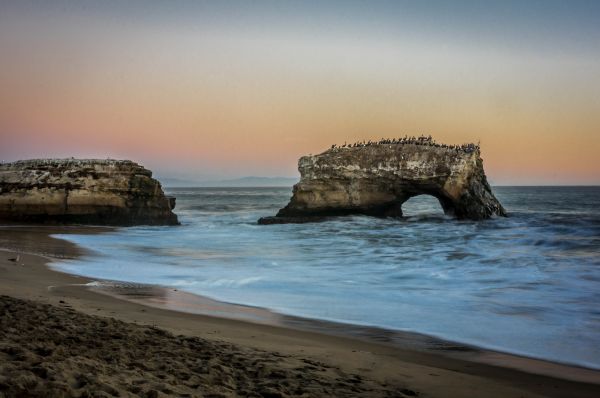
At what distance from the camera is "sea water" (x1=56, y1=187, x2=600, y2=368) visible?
7676 mm

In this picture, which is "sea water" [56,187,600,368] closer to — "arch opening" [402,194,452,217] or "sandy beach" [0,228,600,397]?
"sandy beach" [0,228,600,397]

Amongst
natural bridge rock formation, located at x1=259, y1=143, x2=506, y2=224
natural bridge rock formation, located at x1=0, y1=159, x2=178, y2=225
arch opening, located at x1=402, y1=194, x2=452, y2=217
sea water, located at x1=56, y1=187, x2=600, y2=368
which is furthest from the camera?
arch opening, located at x1=402, y1=194, x2=452, y2=217

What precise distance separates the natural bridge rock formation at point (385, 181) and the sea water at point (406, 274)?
2.98 metres

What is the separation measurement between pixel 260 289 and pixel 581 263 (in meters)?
9.08

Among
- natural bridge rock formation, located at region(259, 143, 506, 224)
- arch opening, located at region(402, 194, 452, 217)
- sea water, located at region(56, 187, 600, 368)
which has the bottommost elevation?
sea water, located at region(56, 187, 600, 368)

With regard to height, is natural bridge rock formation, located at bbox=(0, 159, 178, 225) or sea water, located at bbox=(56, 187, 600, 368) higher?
natural bridge rock formation, located at bbox=(0, 159, 178, 225)

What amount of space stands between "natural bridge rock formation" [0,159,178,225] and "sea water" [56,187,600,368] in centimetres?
239

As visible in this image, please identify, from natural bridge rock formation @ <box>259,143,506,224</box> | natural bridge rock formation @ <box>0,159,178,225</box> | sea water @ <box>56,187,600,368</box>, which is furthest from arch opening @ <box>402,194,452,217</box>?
natural bridge rock formation @ <box>0,159,178,225</box>

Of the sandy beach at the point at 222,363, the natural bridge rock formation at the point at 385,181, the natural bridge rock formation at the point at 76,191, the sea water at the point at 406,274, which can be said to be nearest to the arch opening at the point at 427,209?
the natural bridge rock formation at the point at 385,181

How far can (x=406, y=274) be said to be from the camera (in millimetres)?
12898

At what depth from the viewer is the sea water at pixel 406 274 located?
302 inches

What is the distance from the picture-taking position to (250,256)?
16.2 metres

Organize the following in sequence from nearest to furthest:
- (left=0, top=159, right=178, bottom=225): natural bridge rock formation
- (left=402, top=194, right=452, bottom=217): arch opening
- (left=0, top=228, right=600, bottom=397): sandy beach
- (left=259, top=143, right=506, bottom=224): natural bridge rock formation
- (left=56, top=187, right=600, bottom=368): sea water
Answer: (left=0, top=228, right=600, bottom=397): sandy beach < (left=56, top=187, right=600, bottom=368): sea water < (left=0, top=159, right=178, bottom=225): natural bridge rock formation < (left=259, top=143, right=506, bottom=224): natural bridge rock formation < (left=402, top=194, right=452, bottom=217): arch opening

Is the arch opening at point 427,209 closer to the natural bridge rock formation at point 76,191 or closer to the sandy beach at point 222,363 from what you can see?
the natural bridge rock formation at point 76,191
